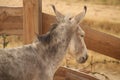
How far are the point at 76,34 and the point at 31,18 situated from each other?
85 cm

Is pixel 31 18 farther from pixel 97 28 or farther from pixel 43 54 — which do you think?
pixel 97 28

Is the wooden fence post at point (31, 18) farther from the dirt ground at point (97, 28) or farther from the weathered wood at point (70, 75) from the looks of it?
the dirt ground at point (97, 28)

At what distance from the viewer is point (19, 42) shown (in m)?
10.9

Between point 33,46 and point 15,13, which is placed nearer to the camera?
point 33,46

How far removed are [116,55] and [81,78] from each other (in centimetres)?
52

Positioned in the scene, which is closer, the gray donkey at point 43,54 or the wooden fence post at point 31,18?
the gray donkey at point 43,54

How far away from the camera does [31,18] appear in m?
5.30

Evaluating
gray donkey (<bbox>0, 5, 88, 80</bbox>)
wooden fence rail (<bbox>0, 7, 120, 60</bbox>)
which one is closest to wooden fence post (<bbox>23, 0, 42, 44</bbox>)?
wooden fence rail (<bbox>0, 7, 120, 60</bbox>)

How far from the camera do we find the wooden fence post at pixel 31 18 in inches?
207

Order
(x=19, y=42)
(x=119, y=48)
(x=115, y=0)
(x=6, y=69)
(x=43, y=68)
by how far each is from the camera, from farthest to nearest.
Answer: (x=115, y=0) → (x=19, y=42) → (x=119, y=48) → (x=43, y=68) → (x=6, y=69)

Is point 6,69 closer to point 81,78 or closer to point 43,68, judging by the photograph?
point 43,68

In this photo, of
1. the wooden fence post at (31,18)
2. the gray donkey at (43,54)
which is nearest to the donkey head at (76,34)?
the gray donkey at (43,54)

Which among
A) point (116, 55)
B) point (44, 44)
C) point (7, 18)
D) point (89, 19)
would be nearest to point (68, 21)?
point (44, 44)

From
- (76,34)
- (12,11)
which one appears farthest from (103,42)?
(12,11)
